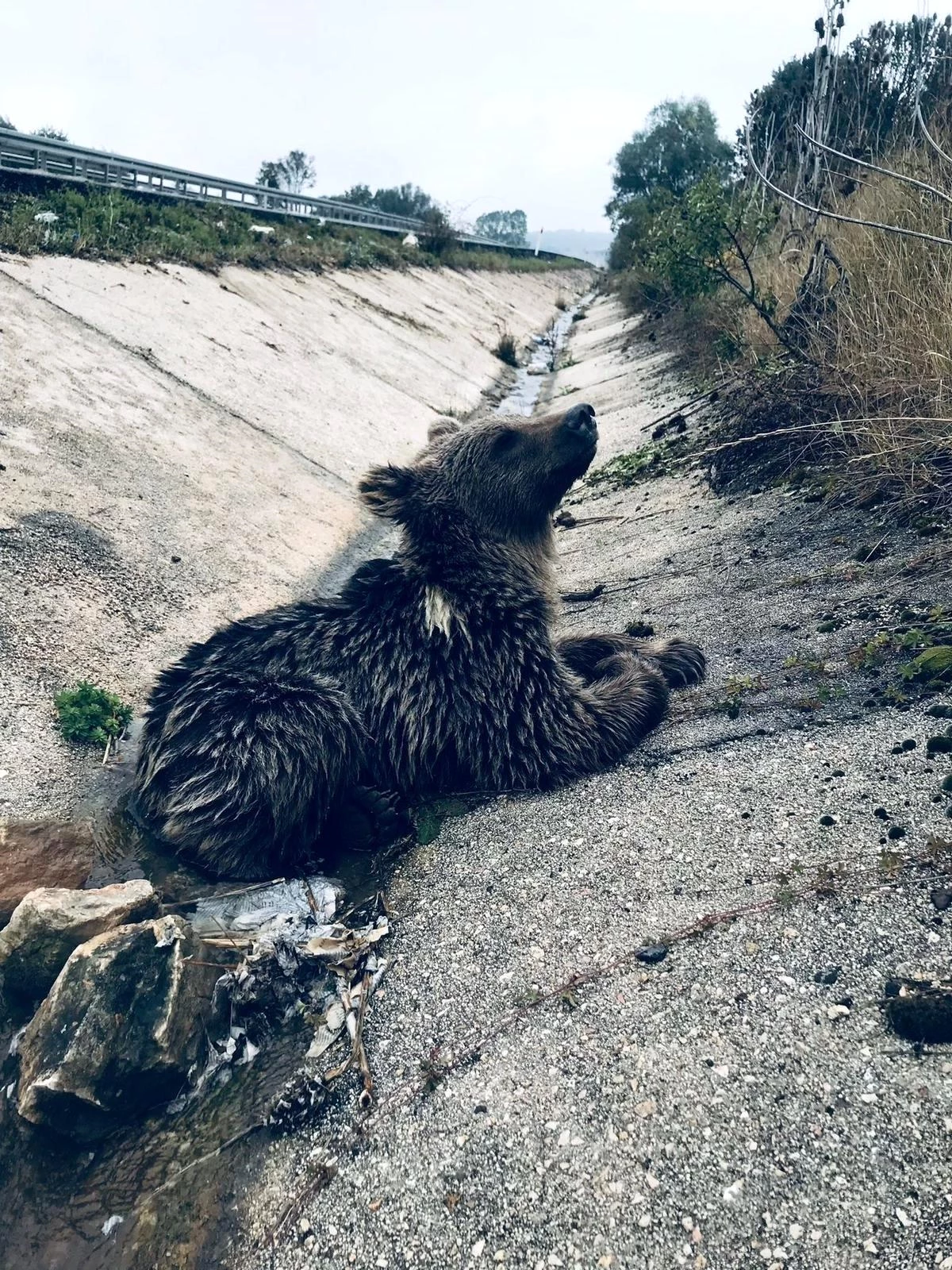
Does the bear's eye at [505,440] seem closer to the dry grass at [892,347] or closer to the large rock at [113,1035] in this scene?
the dry grass at [892,347]

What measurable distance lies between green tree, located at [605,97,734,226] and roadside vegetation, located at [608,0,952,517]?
39.0 meters

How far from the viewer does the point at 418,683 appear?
4457mm

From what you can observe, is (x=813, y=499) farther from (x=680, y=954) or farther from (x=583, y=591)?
(x=680, y=954)

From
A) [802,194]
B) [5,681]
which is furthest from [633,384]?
[5,681]

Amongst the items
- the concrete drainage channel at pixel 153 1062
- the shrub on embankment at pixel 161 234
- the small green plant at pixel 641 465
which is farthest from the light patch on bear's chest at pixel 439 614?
the shrub on embankment at pixel 161 234

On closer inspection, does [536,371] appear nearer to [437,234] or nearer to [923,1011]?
[437,234]

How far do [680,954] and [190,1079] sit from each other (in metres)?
1.70

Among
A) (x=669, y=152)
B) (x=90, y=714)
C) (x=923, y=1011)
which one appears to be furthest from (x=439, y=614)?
(x=669, y=152)

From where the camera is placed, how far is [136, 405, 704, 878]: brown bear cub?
3924mm

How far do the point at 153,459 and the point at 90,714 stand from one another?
3.56 meters

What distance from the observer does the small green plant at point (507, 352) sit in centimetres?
1856

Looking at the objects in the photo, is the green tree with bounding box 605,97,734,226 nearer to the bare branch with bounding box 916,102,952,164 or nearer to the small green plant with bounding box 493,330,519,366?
the small green plant with bounding box 493,330,519,366

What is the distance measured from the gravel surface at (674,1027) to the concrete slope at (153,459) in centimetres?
229

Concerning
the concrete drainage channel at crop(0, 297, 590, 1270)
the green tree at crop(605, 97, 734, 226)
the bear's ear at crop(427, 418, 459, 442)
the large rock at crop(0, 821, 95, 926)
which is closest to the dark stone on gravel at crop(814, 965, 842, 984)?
the concrete drainage channel at crop(0, 297, 590, 1270)
